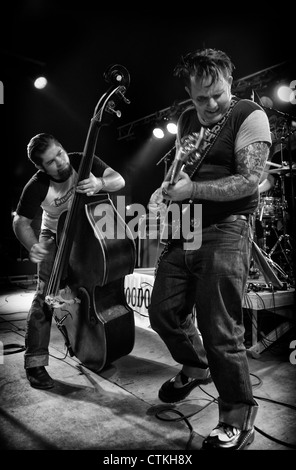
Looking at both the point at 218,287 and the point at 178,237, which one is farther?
the point at 178,237

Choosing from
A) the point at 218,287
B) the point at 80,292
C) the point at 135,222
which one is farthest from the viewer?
the point at 135,222

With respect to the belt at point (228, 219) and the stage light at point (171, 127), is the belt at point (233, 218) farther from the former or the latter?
the stage light at point (171, 127)

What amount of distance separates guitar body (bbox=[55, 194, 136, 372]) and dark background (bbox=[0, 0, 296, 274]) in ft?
14.4

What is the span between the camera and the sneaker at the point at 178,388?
7.59 feet

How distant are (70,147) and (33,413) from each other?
31.4 ft

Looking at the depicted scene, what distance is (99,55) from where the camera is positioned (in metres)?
6.87

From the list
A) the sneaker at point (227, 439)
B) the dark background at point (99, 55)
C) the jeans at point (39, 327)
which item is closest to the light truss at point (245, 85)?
the dark background at point (99, 55)

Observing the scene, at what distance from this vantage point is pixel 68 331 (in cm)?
268

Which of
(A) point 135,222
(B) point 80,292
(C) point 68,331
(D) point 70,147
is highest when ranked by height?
(D) point 70,147

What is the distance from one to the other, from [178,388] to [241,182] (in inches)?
61.4

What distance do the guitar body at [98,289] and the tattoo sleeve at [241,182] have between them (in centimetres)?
99

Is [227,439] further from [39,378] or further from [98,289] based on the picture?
[39,378]
